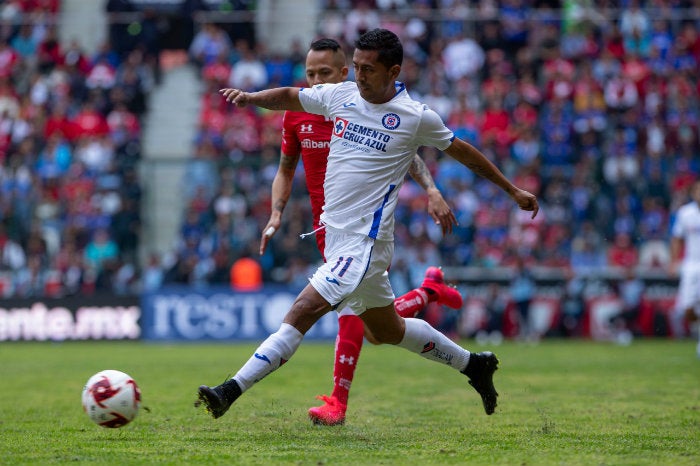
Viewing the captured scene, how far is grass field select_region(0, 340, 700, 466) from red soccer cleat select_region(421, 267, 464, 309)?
938mm

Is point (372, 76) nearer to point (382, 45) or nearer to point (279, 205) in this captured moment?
point (382, 45)

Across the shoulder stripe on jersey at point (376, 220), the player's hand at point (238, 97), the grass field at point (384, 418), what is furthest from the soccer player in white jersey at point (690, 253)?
the player's hand at point (238, 97)

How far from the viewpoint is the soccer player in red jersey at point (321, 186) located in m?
8.11

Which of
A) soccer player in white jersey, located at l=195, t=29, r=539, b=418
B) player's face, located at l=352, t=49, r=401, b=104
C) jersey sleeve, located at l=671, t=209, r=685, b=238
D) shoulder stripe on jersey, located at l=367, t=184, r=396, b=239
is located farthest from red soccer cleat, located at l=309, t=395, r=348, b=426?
jersey sleeve, located at l=671, t=209, r=685, b=238

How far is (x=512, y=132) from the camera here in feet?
75.5

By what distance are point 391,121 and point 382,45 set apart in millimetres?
526

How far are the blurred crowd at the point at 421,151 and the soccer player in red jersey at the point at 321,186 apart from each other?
1215cm

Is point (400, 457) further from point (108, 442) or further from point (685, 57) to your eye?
point (685, 57)

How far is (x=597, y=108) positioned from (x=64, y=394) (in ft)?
52.1

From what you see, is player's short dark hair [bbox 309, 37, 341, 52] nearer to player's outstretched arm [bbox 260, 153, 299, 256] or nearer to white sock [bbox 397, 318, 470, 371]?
player's outstretched arm [bbox 260, 153, 299, 256]

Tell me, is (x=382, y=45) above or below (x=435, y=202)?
above

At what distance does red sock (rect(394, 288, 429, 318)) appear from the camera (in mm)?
8672

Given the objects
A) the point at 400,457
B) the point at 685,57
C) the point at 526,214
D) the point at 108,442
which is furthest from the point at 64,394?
the point at 685,57

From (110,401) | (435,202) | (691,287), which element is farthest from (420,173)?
(691,287)
